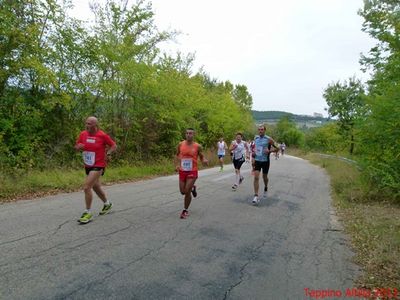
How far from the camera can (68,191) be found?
1141 cm

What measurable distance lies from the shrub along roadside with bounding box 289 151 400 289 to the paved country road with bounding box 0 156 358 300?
0.84 ft

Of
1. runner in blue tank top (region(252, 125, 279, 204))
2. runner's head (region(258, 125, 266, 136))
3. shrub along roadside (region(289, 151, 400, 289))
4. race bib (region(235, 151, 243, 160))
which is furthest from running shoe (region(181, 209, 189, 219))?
race bib (region(235, 151, 243, 160))

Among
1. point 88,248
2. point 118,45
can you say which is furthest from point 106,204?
point 118,45

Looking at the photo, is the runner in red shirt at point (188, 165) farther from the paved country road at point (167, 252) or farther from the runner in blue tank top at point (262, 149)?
the runner in blue tank top at point (262, 149)

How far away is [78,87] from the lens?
16266 mm

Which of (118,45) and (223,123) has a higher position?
(118,45)

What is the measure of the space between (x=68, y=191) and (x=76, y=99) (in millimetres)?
6221

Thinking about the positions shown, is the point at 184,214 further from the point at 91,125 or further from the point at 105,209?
the point at 91,125

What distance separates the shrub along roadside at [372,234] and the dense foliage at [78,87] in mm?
10020

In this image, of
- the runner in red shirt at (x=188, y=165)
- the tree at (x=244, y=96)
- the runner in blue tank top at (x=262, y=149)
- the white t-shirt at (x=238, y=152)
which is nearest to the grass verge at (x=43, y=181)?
the white t-shirt at (x=238, y=152)

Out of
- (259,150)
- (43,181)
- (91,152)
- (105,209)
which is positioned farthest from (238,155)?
(91,152)

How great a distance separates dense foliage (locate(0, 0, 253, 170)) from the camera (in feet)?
44.2

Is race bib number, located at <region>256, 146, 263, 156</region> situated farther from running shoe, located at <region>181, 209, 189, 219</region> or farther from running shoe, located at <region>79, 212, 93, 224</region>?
running shoe, located at <region>79, 212, 93, 224</region>

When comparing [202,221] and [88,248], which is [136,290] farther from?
[202,221]
